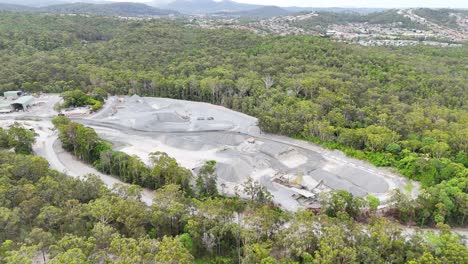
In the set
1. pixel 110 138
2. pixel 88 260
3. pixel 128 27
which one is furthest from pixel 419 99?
pixel 128 27

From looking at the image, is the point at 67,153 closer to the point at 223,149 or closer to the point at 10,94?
the point at 223,149

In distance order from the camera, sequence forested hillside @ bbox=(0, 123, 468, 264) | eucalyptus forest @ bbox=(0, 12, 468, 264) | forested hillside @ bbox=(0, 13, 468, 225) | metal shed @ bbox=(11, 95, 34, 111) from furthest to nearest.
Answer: metal shed @ bbox=(11, 95, 34, 111)
forested hillside @ bbox=(0, 13, 468, 225)
eucalyptus forest @ bbox=(0, 12, 468, 264)
forested hillside @ bbox=(0, 123, 468, 264)

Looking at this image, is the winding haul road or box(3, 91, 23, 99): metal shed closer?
the winding haul road

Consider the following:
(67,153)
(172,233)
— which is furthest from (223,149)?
(67,153)

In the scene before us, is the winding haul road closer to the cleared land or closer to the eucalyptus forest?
the cleared land

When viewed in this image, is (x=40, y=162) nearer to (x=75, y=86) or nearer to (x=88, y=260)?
(x=88, y=260)

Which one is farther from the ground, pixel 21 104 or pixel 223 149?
pixel 21 104

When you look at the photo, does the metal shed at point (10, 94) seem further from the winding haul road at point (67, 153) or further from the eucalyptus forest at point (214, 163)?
the winding haul road at point (67, 153)

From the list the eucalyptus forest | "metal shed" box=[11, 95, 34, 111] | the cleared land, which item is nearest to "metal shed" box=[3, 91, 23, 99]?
the eucalyptus forest

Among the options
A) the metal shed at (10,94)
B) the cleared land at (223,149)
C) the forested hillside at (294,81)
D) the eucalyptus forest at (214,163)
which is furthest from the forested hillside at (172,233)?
the metal shed at (10,94)
